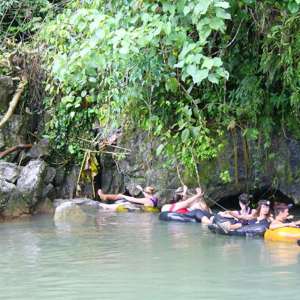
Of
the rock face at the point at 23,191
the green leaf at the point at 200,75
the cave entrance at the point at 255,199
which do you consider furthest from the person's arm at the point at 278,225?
the rock face at the point at 23,191

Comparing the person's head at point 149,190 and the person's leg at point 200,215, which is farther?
the person's head at point 149,190

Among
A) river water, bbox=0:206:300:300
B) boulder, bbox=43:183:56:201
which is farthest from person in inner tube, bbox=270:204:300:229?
boulder, bbox=43:183:56:201

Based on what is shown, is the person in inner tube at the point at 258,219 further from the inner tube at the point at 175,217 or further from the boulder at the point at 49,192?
the boulder at the point at 49,192

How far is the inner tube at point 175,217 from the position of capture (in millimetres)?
10103

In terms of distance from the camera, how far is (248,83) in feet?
29.7

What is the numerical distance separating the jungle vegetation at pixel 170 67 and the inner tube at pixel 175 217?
1017 millimetres

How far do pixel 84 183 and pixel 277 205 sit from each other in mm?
6970

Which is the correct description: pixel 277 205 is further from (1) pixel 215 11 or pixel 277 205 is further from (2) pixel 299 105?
(1) pixel 215 11

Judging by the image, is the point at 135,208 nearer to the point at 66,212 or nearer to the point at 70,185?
the point at 66,212

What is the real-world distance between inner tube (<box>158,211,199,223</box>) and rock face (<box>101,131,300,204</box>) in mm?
1022

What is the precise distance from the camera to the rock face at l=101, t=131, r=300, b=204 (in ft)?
36.1

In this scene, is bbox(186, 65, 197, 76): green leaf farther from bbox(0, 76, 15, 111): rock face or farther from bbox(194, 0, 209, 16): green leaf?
bbox(0, 76, 15, 111): rock face

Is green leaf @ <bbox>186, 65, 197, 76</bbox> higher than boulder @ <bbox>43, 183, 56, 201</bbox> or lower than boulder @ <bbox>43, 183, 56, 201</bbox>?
higher

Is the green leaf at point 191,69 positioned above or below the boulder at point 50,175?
above
